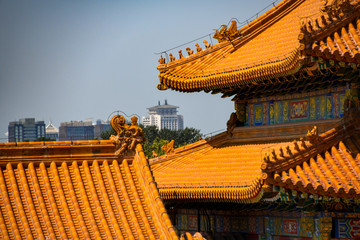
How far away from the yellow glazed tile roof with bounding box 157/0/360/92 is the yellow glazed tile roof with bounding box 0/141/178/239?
4.12 metres

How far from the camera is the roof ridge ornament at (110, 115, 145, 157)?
1752 cm

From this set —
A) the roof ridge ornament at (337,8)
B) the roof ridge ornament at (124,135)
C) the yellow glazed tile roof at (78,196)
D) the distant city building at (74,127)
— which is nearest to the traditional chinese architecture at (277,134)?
the roof ridge ornament at (337,8)

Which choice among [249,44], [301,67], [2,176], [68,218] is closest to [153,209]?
[68,218]

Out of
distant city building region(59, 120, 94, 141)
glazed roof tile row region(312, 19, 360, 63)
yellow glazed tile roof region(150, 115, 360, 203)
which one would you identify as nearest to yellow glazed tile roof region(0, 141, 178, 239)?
distant city building region(59, 120, 94, 141)

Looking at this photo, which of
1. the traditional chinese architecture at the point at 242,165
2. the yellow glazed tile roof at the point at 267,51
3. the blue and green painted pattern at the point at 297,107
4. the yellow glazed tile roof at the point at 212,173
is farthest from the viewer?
the blue and green painted pattern at the point at 297,107

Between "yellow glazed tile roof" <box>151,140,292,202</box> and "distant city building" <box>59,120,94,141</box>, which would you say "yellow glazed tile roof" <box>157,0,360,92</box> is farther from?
"distant city building" <box>59,120,94,141</box>

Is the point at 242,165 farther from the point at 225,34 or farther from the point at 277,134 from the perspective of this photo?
the point at 225,34

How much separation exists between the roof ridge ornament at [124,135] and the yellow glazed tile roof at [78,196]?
0.50 feet

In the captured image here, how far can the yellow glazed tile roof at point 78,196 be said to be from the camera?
16.3 m

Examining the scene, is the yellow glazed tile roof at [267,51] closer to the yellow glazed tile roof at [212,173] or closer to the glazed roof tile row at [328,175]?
the yellow glazed tile roof at [212,173]

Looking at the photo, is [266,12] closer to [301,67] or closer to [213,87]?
[213,87]

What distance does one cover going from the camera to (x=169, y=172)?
22906 mm

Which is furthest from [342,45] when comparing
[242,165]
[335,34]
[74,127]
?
[74,127]

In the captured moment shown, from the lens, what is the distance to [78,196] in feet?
56.1
